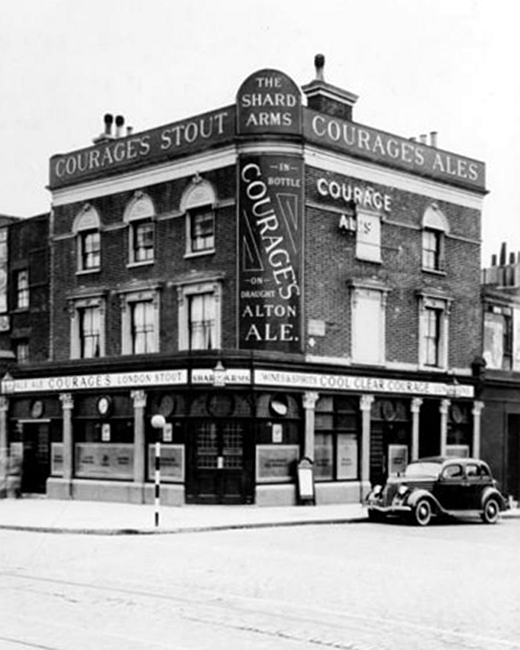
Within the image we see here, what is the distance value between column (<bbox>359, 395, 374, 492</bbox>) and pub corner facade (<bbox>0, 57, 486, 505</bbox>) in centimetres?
6

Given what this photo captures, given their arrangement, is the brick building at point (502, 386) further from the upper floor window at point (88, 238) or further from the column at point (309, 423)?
the upper floor window at point (88, 238)

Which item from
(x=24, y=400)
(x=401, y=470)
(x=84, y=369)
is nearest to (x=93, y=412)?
(x=84, y=369)

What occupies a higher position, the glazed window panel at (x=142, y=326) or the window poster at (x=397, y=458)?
the glazed window panel at (x=142, y=326)

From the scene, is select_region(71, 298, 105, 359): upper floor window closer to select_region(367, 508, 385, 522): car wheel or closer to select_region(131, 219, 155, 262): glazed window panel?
select_region(131, 219, 155, 262): glazed window panel

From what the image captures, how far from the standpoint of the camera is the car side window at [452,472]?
24.6 m

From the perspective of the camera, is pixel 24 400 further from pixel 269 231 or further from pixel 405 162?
pixel 405 162

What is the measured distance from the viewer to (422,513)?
926 inches

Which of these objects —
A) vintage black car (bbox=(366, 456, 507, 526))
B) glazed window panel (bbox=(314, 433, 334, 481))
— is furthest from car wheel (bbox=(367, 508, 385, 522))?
glazed window panel (bbox=(314, 433, 334, 481))

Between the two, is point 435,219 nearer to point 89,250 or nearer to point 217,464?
point 89,250

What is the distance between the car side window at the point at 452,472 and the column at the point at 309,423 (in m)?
4.46

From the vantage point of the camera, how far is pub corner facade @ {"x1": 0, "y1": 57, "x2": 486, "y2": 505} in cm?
2733

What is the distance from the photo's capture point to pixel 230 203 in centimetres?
2852

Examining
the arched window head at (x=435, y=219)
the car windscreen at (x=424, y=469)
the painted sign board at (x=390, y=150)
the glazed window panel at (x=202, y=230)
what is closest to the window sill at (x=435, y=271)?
the arched window head at (x=435, y=219)

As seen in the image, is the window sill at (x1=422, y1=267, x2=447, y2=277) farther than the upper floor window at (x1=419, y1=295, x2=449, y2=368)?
Yes
